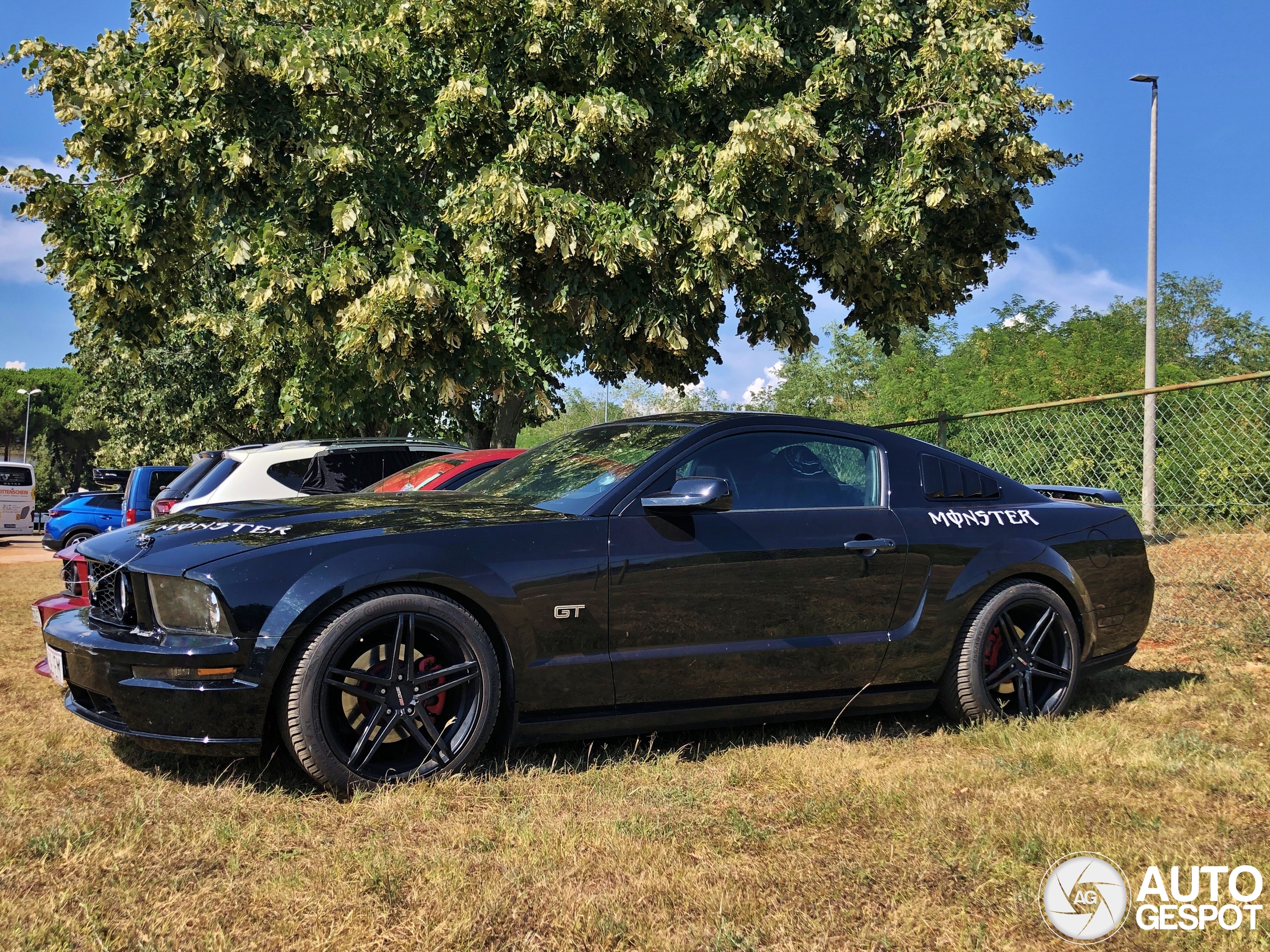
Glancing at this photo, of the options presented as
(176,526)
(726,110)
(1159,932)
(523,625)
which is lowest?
(1159,932)

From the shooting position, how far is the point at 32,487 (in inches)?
1096

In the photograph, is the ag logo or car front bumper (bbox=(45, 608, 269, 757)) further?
car front bumper (bbox=(45, 608, 269, 757))

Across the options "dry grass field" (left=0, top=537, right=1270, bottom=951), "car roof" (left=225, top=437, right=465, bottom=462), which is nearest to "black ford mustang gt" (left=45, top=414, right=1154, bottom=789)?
"dry grass field" (left=0, top=537, right=1270, bottom=951)

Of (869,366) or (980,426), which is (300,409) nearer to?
(980,426)

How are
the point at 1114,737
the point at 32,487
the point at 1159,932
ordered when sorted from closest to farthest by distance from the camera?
the point at 1159,932 → the point at 1114,737 → the point at 32,487

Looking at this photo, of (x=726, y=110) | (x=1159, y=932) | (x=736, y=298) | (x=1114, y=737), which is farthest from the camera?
(x=736, y=298)

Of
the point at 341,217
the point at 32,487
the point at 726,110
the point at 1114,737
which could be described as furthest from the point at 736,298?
the point at 32,487

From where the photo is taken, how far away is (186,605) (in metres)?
3.56

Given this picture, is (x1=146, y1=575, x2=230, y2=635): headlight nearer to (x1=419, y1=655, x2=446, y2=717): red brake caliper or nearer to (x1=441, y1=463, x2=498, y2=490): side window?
(x1=419, y1=655, x2=446, y2=717): red brake caliper

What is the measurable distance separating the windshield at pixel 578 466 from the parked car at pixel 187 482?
13.9 ft

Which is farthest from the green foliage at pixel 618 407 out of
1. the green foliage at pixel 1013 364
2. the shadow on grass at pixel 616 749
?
the shadow on grass at pixel 616 749

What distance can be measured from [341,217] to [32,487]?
2065 cm

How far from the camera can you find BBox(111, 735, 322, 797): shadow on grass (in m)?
3.66

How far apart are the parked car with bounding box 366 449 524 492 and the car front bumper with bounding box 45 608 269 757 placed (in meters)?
3.27
